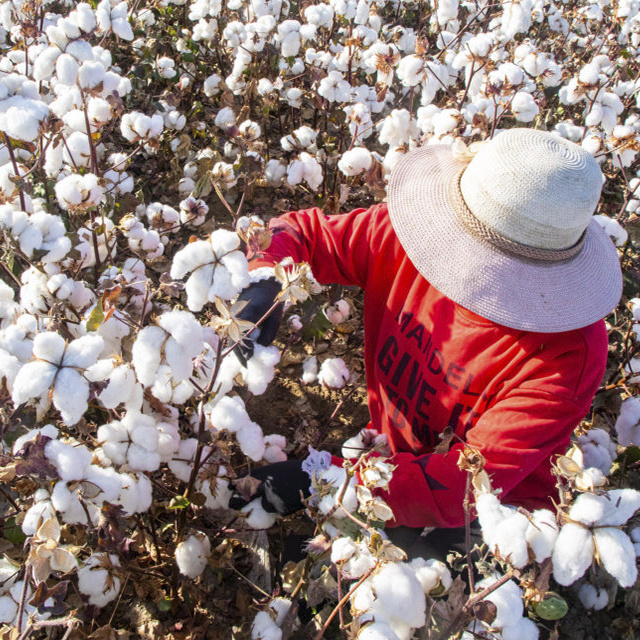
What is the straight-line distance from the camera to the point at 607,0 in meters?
4.12

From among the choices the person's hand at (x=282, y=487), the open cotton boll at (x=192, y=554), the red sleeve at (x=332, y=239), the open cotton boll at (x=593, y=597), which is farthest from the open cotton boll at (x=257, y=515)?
the open cotton boll at (x=593, y=597)

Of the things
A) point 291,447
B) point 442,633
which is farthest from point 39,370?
point 291,447

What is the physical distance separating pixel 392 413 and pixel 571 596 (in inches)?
32.3

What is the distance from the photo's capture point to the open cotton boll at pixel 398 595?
2.81 feet

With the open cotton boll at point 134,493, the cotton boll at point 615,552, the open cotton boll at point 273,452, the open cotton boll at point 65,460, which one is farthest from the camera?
the open cotton boll at point 273,452

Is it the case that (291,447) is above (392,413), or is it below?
A: below

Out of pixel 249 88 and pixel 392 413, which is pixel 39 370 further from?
pixel 249 88

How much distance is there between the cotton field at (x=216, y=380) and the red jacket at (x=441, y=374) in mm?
132

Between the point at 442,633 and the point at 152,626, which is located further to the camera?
the point at 152,626

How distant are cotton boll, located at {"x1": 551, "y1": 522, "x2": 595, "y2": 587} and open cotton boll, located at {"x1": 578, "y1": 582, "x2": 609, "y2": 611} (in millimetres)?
1153

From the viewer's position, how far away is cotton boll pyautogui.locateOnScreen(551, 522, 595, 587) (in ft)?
2.65

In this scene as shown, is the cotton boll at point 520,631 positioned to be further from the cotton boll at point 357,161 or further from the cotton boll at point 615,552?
the cotton boll at point 357,161

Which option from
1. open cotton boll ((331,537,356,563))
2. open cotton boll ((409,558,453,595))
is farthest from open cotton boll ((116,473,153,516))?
open cotton boll ((409,558,453,595))

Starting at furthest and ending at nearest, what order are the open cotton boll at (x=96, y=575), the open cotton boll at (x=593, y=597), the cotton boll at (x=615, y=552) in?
the open cotton boll at (x=593, y=597) < the open cotton boll at (x=96, y=575) < the cotton boll at (x=615, y=552)
